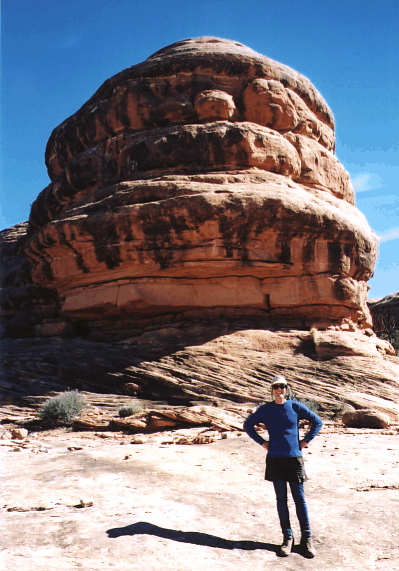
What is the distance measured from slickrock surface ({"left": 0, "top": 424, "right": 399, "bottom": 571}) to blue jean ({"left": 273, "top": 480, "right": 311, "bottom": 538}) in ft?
0.77

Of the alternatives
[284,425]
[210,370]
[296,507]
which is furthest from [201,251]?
[296,507]

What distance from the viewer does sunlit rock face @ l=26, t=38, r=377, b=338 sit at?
1642 cm

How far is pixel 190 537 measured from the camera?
15.8 feet

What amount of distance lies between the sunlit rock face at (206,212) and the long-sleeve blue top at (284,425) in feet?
37.3

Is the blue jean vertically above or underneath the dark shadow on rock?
above

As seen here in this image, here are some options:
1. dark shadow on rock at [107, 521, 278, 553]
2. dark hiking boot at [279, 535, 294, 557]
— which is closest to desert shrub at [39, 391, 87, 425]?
dark shadow on rock at [107, 521, 278, 553]

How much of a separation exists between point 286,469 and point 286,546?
2.34 feet

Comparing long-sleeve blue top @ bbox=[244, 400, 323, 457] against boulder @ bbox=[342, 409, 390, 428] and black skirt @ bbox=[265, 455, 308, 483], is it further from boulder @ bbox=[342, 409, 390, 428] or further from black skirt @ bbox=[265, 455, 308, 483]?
boulder @ bbox=[342, 409, 390, 428]

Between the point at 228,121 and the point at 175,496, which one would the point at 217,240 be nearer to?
the point at 228,121

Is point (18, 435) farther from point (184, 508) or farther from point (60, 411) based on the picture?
point (184, 508)

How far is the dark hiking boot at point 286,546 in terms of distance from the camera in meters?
4.50

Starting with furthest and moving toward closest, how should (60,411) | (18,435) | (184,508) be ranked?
1. (60,411)
2. (18,435)
3. (184,508)

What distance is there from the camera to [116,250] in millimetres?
16844

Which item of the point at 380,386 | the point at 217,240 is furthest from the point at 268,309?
the point at 380,386
